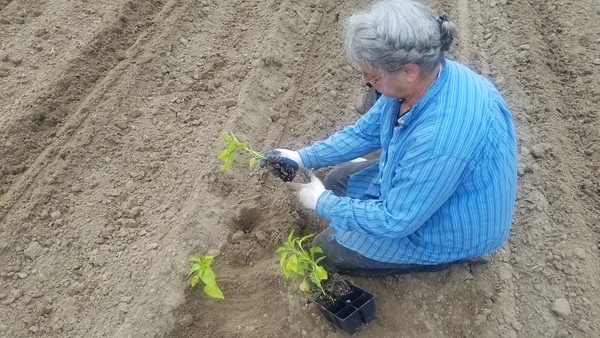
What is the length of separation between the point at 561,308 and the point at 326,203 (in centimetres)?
139

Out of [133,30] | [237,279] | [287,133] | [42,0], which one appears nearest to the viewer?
[237,279]

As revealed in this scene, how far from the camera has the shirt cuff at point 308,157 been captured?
3.11 metres

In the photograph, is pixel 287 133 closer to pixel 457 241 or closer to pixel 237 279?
pixel 237 279

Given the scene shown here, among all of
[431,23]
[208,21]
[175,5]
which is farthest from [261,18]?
[431,23]

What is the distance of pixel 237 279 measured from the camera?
10.6ft

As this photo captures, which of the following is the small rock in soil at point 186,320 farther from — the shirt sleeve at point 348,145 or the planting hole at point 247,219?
the shirt sleeve at point 348,145

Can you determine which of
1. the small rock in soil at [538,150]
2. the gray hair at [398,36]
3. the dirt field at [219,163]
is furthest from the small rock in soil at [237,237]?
the small rock in soil at [538,150]

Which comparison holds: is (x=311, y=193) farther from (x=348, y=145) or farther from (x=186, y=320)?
(x=186, y=320)

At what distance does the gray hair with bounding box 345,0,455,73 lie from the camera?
2.15 metres

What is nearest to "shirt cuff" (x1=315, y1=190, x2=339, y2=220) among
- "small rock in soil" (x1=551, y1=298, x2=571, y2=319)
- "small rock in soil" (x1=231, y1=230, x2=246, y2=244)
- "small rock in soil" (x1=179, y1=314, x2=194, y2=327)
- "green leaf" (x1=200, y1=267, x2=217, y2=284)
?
"green leaf" (x1=200, y1=267, x2=217, y2=284)

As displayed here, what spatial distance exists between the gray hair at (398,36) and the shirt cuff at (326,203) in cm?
72

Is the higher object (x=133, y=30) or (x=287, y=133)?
(x=133, y=30)

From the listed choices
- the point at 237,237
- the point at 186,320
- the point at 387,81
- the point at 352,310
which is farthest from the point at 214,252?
the point at 387,81

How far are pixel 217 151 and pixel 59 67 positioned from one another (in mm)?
1666
